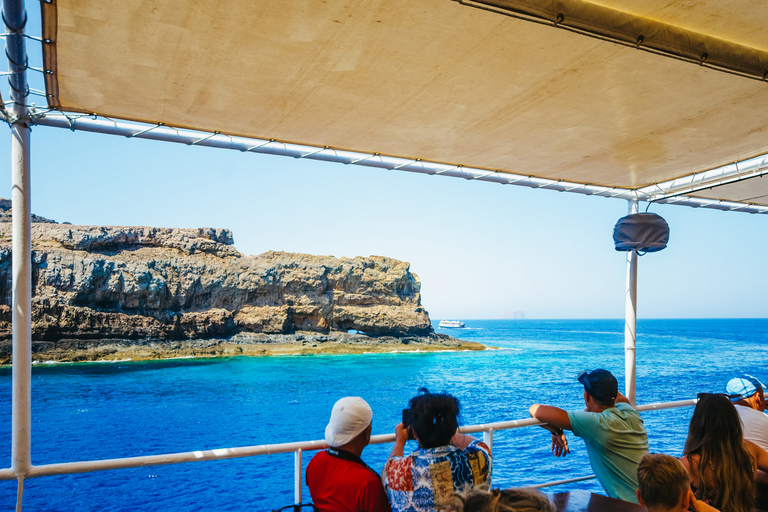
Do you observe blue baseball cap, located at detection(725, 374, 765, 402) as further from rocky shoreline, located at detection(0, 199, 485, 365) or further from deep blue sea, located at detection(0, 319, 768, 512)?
rocky shoreline, located at detection(0, 199, 485, 365)

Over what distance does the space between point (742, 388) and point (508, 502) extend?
2011mm

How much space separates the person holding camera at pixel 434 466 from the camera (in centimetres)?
147

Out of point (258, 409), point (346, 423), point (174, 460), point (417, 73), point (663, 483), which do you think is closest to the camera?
point (663, 483)

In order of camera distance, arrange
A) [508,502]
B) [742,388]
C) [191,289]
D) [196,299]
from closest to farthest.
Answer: [508,502] < [742,388] < [191,289] < [196,299]

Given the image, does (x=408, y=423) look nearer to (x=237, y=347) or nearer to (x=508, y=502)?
(x=508, y=502)

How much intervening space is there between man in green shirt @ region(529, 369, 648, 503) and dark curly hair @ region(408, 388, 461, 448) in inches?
29.0

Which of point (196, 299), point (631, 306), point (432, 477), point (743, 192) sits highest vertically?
point (743, 192)

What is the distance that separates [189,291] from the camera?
47.2 meters

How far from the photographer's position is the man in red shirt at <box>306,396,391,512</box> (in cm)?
156

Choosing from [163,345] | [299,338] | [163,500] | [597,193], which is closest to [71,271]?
[163,345]

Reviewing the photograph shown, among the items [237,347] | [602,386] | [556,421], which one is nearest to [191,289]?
[237,347]

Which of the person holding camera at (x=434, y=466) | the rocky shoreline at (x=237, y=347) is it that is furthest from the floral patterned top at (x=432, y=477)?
the rocky shoreline at (x=237, y=347)

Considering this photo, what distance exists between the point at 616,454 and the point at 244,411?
1098 inches

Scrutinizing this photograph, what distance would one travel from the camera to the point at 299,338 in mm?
50062
